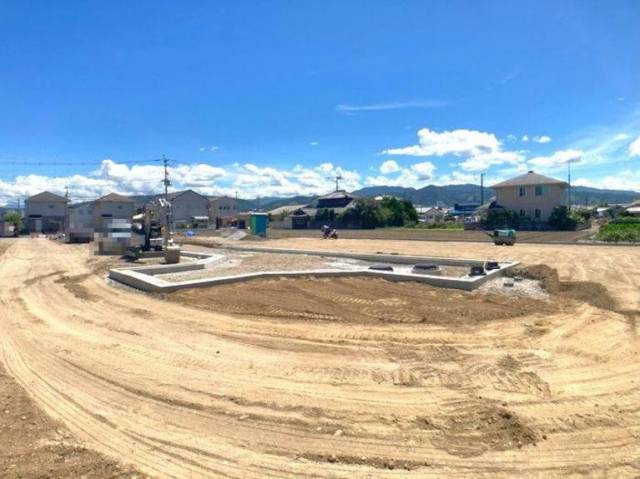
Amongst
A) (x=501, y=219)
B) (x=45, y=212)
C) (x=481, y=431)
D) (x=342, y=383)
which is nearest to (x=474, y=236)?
(x=501, y=219)

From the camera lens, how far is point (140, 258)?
21.3 m

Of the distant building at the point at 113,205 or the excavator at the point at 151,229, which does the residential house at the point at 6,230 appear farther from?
the excavator at the point at 151,229

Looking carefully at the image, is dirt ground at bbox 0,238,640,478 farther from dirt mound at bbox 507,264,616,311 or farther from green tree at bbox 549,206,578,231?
green tree at bbox 549,206,578,231

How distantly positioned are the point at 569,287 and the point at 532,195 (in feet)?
134

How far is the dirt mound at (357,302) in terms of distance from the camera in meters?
9.39

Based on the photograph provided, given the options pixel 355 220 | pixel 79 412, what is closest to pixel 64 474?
pixel 79 412

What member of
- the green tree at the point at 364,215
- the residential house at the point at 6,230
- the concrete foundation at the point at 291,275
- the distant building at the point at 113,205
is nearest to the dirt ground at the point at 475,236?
the concrete foundation at the point at 291,275

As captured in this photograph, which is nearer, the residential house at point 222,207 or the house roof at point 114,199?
the house roof at point 114,199

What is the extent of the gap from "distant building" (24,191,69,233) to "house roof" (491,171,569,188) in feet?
219

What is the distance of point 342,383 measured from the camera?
565 cm

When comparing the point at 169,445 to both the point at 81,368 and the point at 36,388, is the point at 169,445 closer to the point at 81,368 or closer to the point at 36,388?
the point at 36,388

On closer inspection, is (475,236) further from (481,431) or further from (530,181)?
(481,431)

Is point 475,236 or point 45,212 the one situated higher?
point 45,212

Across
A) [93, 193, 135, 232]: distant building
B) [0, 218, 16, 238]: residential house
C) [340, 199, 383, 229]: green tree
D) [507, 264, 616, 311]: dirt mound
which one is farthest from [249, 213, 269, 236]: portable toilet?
[0, 218, 16, 238]: residential house
